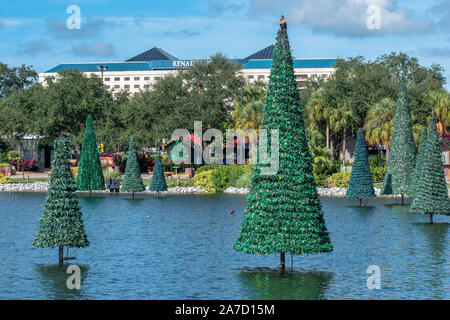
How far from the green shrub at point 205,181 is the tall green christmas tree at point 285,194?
35437 mm

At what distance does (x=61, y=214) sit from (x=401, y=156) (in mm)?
28517

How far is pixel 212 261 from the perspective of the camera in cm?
2428

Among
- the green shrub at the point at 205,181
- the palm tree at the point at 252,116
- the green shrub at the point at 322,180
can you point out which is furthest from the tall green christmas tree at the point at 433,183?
the palm tree at the point at 252,116

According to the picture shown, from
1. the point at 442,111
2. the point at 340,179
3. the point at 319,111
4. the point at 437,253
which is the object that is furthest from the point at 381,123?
the point at 437,253

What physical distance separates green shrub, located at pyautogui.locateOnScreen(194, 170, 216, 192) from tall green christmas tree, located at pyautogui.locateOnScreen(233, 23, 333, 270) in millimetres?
35437

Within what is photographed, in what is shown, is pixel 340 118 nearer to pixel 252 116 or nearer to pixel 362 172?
pixel 252 116

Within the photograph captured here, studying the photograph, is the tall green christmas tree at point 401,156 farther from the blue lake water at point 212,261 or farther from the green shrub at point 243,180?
the green shrub at point 243,180

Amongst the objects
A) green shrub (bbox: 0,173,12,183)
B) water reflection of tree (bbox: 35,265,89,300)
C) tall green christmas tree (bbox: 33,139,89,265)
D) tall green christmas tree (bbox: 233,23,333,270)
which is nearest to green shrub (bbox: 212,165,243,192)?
green shrub (bbox: 0,173,12,183)

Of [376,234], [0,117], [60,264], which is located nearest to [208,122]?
[0,117]

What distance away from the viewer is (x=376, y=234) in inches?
1224

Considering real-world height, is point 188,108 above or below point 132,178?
above

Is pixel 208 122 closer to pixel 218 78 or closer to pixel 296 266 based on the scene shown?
pixel 218 78
